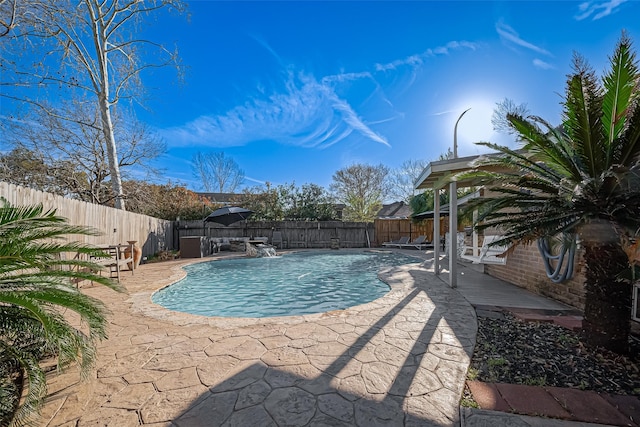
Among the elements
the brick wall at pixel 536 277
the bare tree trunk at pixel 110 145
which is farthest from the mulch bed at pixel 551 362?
the bare tree trunk at pixel 110 145

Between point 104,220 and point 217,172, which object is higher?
point 217,172

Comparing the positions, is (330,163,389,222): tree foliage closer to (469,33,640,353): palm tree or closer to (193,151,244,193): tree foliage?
(193,151,244,193): tree foliage

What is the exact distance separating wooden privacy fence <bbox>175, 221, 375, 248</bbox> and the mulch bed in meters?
13.9

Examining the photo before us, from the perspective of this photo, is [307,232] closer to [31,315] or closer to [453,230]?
[453,230]

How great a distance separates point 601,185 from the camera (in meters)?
2.68

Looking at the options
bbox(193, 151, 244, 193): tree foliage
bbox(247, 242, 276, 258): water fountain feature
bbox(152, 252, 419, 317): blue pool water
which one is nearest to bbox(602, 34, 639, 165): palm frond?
bbox(152, 252, 419, 317): blue pool water

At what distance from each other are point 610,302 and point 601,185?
124 cm

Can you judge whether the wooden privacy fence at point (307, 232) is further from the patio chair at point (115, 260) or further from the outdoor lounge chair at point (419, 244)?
the patio chair at point (115, 260)

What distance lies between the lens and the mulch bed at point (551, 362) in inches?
94.0

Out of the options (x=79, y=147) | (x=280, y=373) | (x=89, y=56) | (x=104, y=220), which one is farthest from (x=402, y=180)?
(x=280, y=373)

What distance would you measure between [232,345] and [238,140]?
75.1ft

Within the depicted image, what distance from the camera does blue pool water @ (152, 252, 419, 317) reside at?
5.18 meters

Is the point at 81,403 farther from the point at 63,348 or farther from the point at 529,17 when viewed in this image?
the point at 529,17

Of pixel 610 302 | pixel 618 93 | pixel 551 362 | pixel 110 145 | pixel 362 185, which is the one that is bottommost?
pixel 551 362
